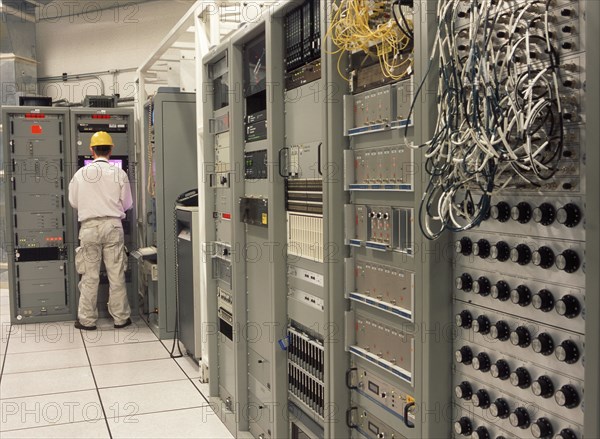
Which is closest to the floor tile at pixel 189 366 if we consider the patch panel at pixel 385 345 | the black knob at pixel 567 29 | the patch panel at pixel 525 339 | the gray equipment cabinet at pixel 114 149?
the gray equipment cabinet at pixel 114 149

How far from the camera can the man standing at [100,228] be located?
5.95 metres

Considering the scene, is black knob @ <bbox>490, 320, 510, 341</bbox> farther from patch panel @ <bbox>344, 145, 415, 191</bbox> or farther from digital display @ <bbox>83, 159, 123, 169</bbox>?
digital display @ <bbox>83, 159, 123, 169</bbox>

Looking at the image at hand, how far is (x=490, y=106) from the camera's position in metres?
1.52

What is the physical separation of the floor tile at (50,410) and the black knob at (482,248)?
9.65ft

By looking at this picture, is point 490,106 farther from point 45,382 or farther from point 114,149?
point 114,149

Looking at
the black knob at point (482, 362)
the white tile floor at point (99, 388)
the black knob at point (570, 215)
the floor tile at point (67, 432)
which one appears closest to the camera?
the black knob at point (570, 215)

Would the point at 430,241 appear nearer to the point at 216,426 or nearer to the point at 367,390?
the point at 367,390

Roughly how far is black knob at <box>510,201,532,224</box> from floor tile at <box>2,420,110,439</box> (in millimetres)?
2847

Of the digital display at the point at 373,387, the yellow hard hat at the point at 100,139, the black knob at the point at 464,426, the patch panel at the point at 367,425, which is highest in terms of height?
the yellow hard hat at the point at 100,139

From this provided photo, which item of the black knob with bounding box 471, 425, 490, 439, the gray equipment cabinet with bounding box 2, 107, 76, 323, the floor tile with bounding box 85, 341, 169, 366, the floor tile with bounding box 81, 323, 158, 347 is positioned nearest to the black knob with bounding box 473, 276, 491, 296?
the black knob with bounding box 471, 425, 490, 439

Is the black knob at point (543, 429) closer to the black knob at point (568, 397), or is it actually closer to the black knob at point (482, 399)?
the black knob at point (568, 397)

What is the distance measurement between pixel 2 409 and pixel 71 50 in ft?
20.9

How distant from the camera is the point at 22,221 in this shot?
6.34 m

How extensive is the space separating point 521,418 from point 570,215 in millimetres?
540
